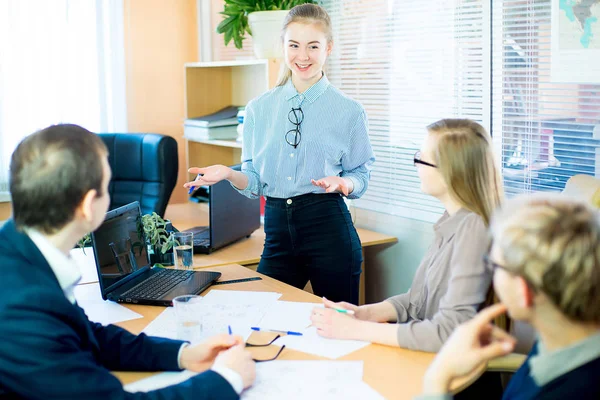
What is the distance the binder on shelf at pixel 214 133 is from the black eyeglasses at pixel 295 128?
1.47m

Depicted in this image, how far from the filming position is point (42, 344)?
1.17m

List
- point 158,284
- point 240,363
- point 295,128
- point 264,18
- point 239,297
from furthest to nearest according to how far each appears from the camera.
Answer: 1. point 264,18
2. point 295,128
3. point 158,284
4. point 239,297
5. point 240,363

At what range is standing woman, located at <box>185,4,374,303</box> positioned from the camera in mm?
2465

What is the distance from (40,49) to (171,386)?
302 cm

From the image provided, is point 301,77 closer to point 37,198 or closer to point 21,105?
point 37,198

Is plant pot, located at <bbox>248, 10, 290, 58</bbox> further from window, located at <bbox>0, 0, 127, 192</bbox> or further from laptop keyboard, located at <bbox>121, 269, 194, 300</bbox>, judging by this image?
laptop keyboard, located at <bbox>121, 269, 194, 300</bbox>

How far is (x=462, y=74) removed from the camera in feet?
9.59

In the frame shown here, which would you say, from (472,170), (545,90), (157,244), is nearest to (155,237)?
(157,244)

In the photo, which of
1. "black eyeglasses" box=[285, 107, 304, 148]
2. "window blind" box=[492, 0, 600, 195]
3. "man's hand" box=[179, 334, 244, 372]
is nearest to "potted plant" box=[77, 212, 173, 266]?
"black eyeglasses" box=[285, 107, 304, 148]

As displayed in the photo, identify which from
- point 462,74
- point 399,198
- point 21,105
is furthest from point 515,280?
point 21,105

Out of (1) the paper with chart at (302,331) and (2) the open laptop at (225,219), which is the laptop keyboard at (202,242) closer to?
(2) the open laptop at (225,219)

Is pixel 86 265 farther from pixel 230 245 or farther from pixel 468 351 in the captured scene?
pixel 468 351

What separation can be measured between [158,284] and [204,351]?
707 millimetres

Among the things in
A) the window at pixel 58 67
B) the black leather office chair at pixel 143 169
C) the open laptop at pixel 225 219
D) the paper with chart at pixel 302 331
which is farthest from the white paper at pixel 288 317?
the window at pixel 58 67
